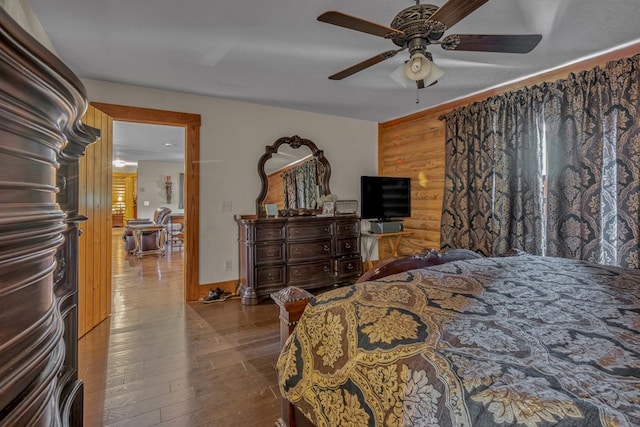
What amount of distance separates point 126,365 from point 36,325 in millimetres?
2079

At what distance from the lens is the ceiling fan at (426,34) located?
1.54 meters

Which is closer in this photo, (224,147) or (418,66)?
(418,66)

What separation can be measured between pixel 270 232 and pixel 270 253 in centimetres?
25

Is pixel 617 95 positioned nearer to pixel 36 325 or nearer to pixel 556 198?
pixel 556 198

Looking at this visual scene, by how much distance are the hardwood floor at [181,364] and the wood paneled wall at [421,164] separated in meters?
2.33

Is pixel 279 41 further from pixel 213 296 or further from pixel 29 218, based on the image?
pixel 213 296

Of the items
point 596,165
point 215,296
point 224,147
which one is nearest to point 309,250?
point 215,296

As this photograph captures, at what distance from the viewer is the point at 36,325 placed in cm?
54

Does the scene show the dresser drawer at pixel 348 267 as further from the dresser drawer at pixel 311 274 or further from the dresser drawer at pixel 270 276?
the dresser drawer at pixel 270 276

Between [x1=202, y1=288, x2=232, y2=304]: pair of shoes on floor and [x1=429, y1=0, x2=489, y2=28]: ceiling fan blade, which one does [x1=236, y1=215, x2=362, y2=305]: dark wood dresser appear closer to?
[x1=202, y1=288, x2=232, y2=304]: pair of shoes on floor

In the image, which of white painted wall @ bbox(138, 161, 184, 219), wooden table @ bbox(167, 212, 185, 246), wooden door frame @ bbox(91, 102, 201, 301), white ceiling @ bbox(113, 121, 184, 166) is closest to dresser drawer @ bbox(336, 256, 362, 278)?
wooden door frame @ bbox(91, 102, 201, 301)

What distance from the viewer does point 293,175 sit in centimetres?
427

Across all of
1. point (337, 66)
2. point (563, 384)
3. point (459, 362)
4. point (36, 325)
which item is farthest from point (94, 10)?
point (563, 384)

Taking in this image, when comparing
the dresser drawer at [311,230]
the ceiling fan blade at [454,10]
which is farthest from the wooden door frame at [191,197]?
the ceiling fan blade at [454,10]
